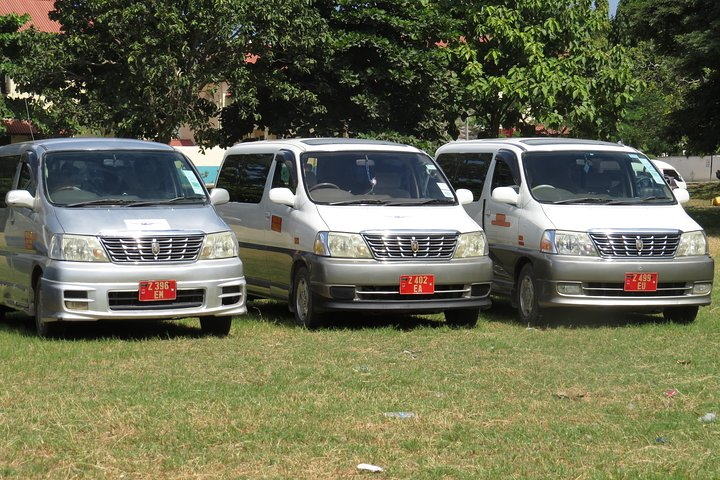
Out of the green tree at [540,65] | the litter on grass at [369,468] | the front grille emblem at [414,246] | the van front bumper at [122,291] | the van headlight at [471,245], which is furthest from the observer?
the green tree at [540,65]

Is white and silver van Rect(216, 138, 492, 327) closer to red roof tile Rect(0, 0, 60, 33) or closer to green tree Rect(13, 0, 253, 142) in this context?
green tree Rect(13, 0, 253, 142)

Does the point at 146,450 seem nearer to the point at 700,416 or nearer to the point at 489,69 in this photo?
the point at 700,416

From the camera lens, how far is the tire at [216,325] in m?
12.3

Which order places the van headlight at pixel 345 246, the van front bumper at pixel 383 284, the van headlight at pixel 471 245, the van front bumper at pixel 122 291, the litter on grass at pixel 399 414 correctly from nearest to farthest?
the litter on grass at pixel 399 414 → the van front bumper at pixel 122 291 → the van front bumper at pixel 383 284 → the van headlight at pixel 345 246 → the van headlight at pixel 471 245

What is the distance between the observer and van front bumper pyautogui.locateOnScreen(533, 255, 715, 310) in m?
12.9

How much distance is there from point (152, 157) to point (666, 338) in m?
5.11

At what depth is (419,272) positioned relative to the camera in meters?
12.6

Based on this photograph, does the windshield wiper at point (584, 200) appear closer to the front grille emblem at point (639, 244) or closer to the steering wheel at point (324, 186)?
the front grille emblem at point (639, 244)

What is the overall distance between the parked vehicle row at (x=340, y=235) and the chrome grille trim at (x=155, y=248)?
1 centimetres

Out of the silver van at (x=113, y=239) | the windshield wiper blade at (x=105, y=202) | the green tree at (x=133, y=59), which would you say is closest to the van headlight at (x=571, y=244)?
the silver van at (x=113, y=239)

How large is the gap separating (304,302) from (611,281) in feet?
9.75

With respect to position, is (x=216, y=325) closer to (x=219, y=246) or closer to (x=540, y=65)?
(x=219, y=246)

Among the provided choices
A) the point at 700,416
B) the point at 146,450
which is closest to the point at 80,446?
the point at 146,450

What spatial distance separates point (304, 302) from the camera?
1301 centimetres
